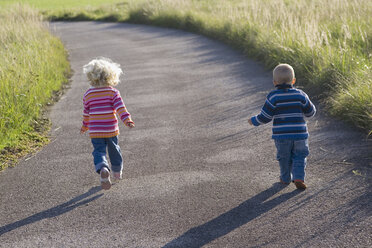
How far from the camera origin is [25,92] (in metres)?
8.41

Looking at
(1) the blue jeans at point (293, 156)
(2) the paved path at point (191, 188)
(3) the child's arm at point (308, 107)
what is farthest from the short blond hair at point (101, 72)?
(3) the child's arm at point (308, 107)

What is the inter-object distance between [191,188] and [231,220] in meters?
0.89

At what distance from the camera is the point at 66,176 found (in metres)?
5.74

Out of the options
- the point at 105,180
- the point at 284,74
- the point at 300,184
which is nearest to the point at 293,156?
the point at 300,184

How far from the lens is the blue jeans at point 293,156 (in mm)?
4746

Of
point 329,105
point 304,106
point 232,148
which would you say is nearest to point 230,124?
point 232,148

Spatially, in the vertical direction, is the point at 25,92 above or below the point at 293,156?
below

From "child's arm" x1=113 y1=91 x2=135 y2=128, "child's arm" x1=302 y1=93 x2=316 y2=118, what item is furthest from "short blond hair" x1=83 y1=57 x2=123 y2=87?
"child's arm" x1=302 y1=93 x2=316 y2=118

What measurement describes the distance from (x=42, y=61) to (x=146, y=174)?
640 cm

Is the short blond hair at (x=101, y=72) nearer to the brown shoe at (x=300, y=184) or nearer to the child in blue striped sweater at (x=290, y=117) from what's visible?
the child in blue striped sweater at (x=290, y=117)

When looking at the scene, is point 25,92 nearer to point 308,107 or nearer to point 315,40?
point 308,107

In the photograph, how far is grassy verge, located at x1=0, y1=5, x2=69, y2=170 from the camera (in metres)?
6.87

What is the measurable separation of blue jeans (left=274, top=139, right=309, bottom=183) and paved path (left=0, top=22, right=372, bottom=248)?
0.61 ft

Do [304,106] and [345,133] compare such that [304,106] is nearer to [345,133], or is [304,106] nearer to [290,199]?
[290,199]
